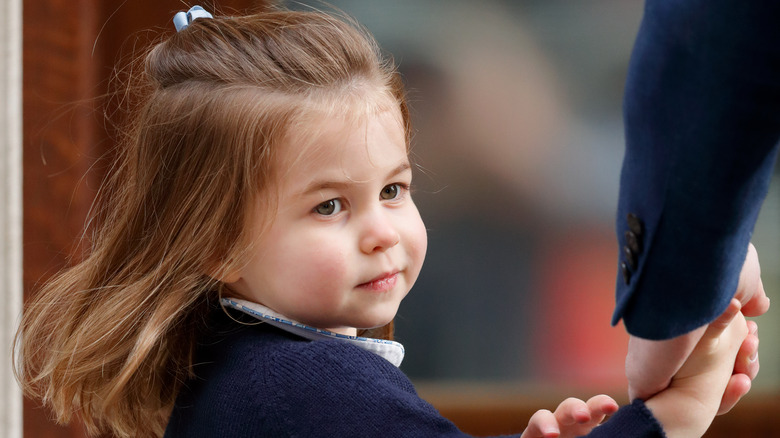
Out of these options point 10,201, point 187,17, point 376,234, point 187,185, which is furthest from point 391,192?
point 10,201

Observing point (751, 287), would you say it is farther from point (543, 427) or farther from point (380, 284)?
point (380, 284)

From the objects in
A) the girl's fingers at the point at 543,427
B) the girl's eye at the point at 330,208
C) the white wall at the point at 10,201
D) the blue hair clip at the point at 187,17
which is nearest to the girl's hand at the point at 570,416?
the girl's fingers at the point at 543,427

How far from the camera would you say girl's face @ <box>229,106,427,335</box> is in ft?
2.37

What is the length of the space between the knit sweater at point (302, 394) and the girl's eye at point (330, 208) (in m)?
0.11

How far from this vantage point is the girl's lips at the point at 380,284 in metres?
0.75

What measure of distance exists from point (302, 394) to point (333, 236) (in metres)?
0.13

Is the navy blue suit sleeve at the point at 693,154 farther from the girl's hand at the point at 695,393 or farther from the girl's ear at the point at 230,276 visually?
the girl's ear at the point at 230,276

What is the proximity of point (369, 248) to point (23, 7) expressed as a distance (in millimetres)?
916

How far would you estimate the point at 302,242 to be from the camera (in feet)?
2.37

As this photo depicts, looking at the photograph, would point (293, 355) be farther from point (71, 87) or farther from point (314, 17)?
point (71, 87)

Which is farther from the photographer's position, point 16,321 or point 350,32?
point 16,321

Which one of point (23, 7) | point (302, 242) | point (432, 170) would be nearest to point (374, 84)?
point (302, 242)

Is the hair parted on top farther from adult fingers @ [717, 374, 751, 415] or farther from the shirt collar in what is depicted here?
adult fingers @ [717, 374, 751, 415]

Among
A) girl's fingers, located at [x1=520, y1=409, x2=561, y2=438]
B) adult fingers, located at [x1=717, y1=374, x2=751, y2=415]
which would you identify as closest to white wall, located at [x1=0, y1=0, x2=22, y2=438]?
girl's fingers, located at [x1=520, y1=409, x2=561, y2=438]
